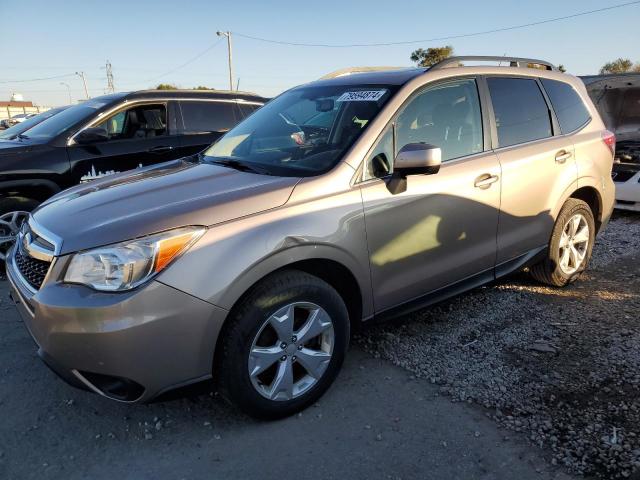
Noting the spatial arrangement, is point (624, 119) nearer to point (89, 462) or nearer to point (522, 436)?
point (522, 436)

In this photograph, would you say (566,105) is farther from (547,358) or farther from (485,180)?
(547,358)

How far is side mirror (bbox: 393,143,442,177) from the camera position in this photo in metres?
2.74

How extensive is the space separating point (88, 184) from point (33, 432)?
1.53 m

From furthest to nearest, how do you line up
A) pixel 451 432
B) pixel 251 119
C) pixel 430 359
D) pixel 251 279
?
pixel 251 119 < pixel 430 359 < pixel 451 432 < pixel 251 279

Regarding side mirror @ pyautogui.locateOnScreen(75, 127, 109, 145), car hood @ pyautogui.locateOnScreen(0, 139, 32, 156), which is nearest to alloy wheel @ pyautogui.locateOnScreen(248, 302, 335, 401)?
side mirror @ pyautogui.locateOnScreen(75, 127, 109, 145)

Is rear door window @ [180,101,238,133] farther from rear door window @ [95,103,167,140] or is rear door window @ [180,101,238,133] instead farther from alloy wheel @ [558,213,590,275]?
alloy wheel @ [558,213,590,275]

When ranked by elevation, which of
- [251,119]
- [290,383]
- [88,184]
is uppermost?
[251,119]

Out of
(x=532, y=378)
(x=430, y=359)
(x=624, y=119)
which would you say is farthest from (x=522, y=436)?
(x=624, y=119)

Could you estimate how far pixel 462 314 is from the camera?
3.86 m

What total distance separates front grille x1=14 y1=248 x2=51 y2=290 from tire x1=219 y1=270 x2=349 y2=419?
93cm

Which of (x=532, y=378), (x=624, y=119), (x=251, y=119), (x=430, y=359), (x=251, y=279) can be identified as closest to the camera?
(x=251, y=279)

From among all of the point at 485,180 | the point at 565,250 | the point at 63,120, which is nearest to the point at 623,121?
the point at 565,250

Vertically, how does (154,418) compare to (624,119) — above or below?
below

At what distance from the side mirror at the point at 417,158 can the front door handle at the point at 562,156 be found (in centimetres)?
159
